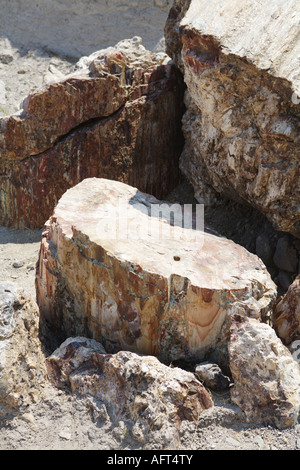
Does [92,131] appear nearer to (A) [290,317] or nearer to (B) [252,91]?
(B) [252,91]

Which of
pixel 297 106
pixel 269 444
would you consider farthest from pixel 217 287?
pixel 297 106

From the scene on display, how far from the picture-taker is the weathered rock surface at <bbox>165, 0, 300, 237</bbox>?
277 cm

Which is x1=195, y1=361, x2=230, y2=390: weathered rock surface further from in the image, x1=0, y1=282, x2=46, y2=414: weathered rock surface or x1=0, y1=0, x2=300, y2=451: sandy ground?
x1=0, y1=282, x2=46, y2=414: weathered rock surface

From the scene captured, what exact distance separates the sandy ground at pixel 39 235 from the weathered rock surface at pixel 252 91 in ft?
4.09

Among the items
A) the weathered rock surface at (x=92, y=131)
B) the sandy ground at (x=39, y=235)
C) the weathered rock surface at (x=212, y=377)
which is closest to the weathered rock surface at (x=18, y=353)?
the sandy ground at (x=39, y=235)

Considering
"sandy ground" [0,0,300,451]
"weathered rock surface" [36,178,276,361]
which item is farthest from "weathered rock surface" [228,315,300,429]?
"weathered rock surface" [36,178,276,361]

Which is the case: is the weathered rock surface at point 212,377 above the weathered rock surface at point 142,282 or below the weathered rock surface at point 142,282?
below

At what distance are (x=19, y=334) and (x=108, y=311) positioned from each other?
42 centimetres

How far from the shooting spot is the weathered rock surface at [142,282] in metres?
2.36

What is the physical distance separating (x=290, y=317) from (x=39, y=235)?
7.17 feet

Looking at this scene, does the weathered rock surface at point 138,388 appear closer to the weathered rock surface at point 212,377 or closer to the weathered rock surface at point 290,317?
the weathered rock surface at point 212,377

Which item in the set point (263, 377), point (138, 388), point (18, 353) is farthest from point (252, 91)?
point (18, 353)

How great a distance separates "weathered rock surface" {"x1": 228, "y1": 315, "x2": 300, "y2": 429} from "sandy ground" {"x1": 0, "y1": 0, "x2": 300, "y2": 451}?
0.05m

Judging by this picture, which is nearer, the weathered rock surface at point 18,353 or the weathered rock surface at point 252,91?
the weathered rock surface at point 18,353
